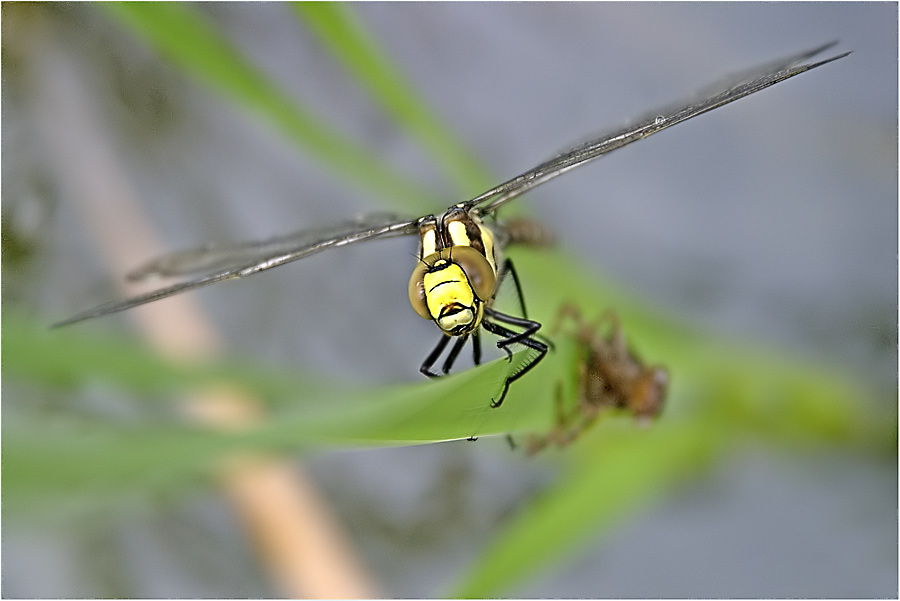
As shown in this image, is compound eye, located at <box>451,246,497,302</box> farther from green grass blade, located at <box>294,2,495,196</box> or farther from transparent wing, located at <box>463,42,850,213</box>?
green grass blade, located at <box>294,2,495,196</box>

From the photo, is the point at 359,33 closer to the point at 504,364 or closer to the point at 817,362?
the point at 504,364

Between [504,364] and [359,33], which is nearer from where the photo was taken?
[504,364]

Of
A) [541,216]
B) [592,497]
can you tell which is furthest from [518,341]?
[541,216]

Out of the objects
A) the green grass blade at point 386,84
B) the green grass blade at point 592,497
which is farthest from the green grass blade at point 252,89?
the green grass blade at point 592,497

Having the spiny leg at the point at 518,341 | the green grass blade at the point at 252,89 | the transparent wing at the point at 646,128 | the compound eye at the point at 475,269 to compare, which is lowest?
the spiny leg at the point at 518,341

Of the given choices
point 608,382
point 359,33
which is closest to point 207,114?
point 359,33

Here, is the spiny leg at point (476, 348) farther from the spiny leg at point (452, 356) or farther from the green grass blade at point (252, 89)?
the green grass blade at point (252, 89)
